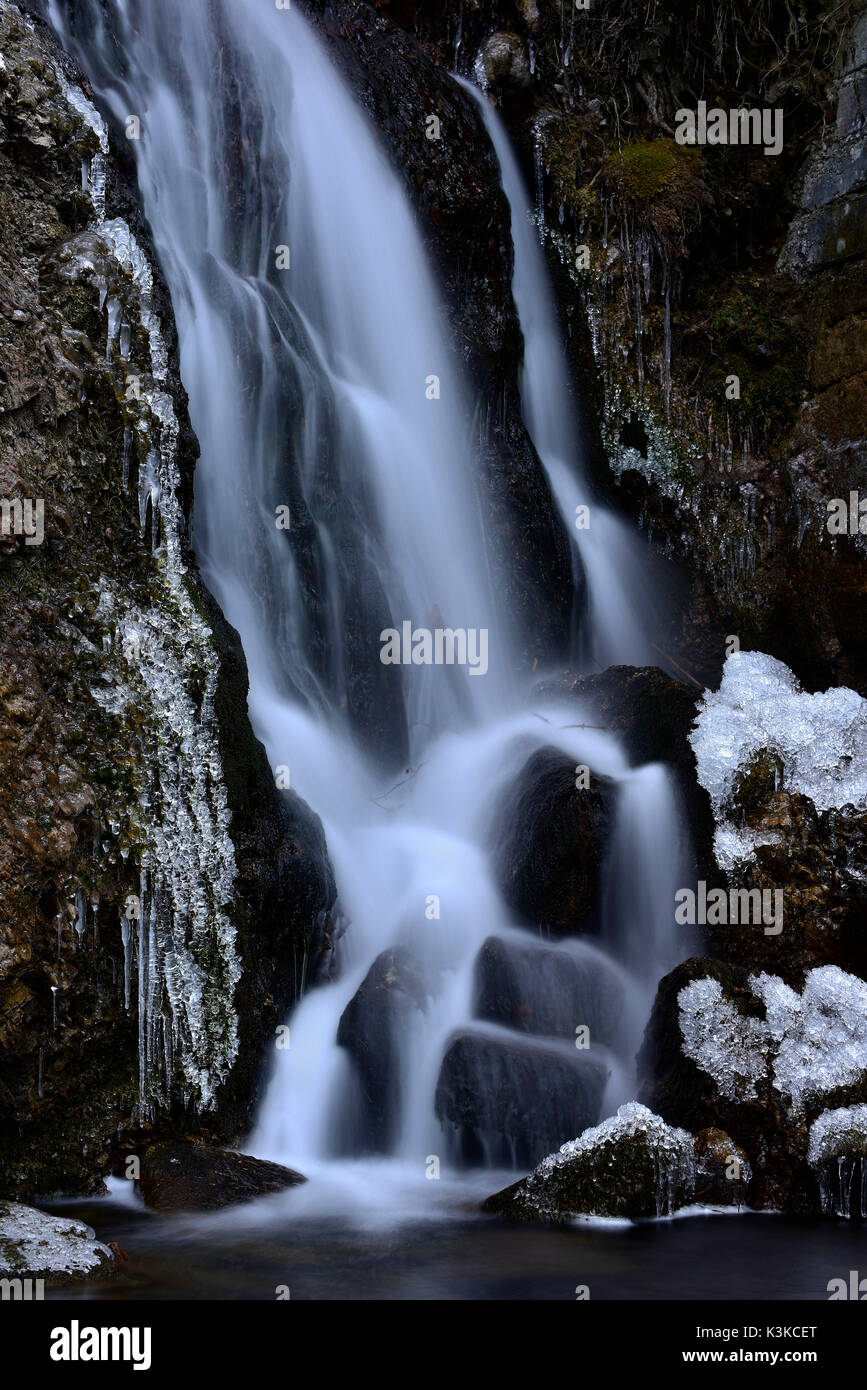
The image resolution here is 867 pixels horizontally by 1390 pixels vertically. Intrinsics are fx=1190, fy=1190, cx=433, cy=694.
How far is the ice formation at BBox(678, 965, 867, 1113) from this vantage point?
5.38 m

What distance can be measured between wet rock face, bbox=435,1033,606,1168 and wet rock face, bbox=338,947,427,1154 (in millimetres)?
264

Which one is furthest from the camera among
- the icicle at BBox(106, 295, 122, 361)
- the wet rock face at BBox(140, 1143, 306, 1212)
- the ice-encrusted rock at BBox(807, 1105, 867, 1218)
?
the icicle at BBox(106, 295, 122, 361)

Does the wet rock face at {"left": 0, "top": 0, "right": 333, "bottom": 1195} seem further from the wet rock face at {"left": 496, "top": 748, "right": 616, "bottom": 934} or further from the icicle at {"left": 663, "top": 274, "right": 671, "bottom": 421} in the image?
the icicle at {"left": 663, "top": 274, "right": 671, "bottom": 421}

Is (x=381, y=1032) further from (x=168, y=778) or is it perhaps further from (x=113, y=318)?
(x=113, y=318)

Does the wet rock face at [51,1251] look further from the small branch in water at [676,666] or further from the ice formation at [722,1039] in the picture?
the small branch in water at [676,666]

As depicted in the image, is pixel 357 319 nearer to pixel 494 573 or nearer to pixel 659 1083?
pixel 494 573

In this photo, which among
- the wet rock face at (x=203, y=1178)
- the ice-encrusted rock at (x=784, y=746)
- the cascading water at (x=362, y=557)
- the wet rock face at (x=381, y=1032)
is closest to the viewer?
the wet rock face at (x=203, y=1178)

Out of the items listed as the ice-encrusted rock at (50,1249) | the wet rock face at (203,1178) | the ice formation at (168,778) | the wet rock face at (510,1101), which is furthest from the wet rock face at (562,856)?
the ice-encrusted rock at (50,1249)

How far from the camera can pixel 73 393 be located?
5539 mm

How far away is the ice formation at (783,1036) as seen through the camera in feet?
17.6

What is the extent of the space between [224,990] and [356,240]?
622cm

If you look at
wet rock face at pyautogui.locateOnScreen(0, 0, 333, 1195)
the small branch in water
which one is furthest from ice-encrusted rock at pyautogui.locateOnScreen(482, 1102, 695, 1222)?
the small branch in water

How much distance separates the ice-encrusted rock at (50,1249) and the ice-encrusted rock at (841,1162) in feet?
9.80
